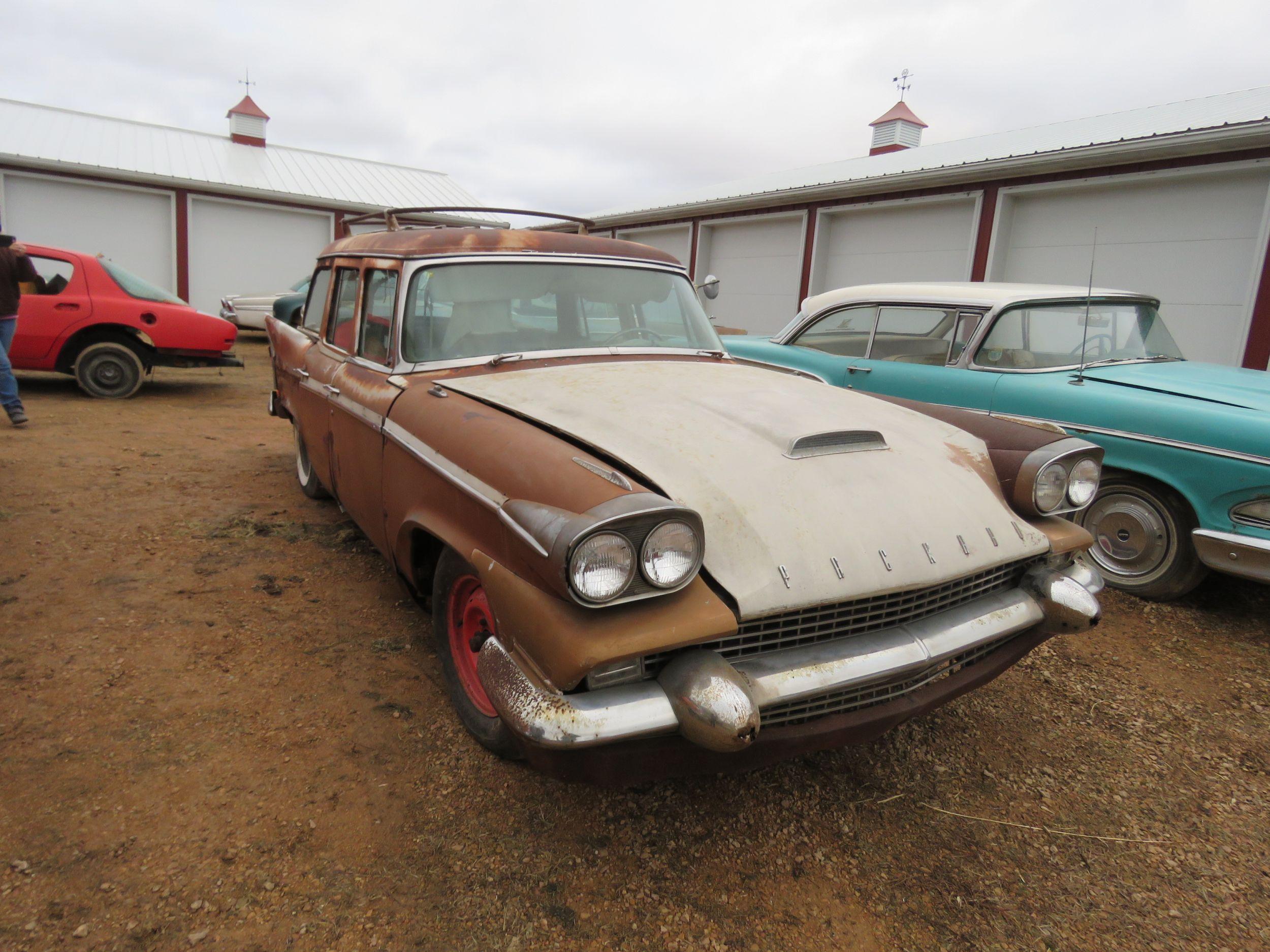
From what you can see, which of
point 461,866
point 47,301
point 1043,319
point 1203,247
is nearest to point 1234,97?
point 1203,247

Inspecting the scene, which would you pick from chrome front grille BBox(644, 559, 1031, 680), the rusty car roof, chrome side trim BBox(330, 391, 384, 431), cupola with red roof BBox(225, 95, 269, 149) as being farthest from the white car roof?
cupola with red roof BBox(225, 95, 269, 149)

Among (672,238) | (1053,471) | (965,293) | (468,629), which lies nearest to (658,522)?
(468,629)

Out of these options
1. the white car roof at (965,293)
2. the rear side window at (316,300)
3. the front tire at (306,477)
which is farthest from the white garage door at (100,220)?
the white car roof at (965,293)

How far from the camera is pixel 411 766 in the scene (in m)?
2.40

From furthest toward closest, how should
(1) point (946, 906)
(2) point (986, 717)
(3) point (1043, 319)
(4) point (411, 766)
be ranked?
(3) point (1043, 319) → (2) point (986, 717) → (4) point (411, 766) → (1) point (946, 906)

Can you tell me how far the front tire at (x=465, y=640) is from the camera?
2.31 metres

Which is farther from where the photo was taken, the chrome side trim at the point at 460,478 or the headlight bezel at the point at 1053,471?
the headlight bezel at the point at 1053,471

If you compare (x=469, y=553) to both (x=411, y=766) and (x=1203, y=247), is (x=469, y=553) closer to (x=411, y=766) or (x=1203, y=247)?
(x=411, y=766)

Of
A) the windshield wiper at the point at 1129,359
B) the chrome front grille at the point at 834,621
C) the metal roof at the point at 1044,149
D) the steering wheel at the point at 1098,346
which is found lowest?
the chrome front grille at the point at 834,621

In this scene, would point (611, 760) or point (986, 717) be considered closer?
point (611, 760)

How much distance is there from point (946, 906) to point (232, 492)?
4806 mm

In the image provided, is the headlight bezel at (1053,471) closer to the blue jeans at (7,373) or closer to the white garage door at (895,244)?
the blue jeans at (7,373)

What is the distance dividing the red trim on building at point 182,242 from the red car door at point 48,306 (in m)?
9.65

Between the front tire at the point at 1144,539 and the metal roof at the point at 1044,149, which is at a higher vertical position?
the metal roof at the point at 1044,149
